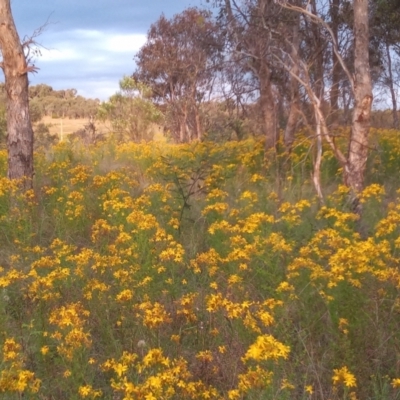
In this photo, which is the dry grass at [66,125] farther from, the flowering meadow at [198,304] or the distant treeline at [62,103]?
the flowering meadow at [198,304]

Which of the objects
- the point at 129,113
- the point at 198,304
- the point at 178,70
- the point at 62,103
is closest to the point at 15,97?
the point at 198,304

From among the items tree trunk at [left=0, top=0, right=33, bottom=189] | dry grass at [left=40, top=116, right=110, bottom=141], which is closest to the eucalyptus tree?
dry grass at [left=40, top=116, right=110, bottom=141]

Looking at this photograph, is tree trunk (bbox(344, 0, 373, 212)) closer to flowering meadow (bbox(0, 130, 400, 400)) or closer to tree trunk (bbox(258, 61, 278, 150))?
flowering meadow (bbox(0, 130, 400, 400))

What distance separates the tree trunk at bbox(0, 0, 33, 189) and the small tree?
35.4ft

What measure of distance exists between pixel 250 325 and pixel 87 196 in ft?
12.4

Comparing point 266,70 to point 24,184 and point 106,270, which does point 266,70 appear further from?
point 106,270

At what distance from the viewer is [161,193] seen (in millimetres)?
6359

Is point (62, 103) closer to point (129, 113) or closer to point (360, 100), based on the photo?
point (129, 113)

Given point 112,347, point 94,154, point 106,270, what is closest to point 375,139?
point 94,154

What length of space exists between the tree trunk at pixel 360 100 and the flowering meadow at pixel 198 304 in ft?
2.66

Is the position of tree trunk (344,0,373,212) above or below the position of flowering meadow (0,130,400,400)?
above

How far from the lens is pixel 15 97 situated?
7738 mm

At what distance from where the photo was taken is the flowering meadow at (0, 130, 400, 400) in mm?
3025

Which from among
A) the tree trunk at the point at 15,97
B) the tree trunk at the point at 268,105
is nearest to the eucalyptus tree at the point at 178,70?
the tree trunk at the point at 268,105
